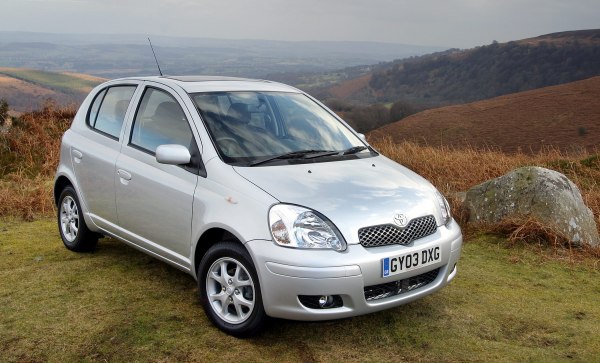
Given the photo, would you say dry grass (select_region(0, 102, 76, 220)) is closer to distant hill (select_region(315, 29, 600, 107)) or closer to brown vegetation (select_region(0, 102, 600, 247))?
brown vegetation (select_region(0, 102, 600, 247))

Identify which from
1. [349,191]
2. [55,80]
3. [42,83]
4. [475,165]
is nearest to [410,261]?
[349,191]

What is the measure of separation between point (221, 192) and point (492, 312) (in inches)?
89.1

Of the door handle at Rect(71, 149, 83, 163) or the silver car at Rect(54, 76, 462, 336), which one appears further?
the door handle at Rect(71, 149, 83, 163)

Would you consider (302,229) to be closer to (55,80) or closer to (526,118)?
(526,118)

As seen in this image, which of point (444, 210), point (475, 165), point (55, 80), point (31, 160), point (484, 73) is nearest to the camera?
point (444, 210)

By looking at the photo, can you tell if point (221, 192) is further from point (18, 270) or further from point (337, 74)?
point (337, 74)

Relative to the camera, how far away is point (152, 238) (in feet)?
15.1

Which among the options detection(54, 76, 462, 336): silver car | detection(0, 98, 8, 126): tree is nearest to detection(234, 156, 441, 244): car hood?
detection(54, 76, 462, 336): silver car

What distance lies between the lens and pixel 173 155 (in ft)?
13.5

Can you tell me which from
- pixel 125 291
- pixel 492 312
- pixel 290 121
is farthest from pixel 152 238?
pixel 492 312

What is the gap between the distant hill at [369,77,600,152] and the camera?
3103 cm

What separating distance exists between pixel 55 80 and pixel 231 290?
289 ft

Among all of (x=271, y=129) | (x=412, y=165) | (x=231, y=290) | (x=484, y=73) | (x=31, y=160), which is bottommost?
(x=484, y=73)

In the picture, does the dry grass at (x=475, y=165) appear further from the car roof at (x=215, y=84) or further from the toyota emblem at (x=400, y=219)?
the toyota emblem at (x=400, y=219)
